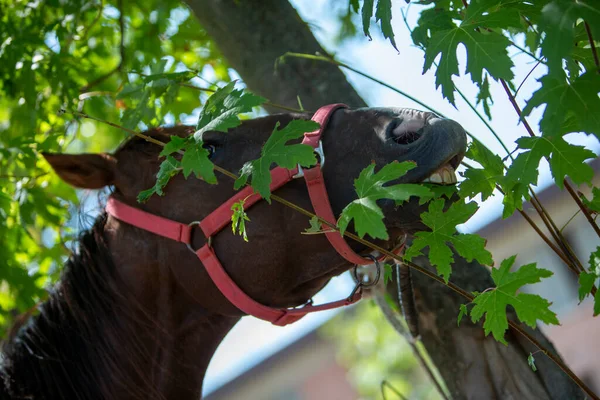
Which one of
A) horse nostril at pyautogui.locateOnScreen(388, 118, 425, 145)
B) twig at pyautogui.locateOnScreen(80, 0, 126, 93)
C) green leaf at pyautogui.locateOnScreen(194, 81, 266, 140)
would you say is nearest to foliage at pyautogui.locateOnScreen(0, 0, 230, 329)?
twig at pyautogui.locateOnScreen(80, 0, 126, 93)

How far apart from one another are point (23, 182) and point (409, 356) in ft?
39.1

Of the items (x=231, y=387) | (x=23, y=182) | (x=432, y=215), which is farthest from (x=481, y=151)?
(x=231, y=387)

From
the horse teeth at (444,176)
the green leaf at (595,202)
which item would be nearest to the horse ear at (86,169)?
the horse teeth at (444,176)

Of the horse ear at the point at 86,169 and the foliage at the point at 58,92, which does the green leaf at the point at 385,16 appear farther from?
the horse ear at the point at 86,169

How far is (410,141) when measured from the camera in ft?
7.75

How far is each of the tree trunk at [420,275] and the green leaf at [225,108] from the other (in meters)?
1.41

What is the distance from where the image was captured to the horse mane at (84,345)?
284cm

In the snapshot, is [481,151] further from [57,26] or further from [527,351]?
[57,26]

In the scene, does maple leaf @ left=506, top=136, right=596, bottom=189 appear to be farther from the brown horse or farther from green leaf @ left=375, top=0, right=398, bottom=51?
the brown horse

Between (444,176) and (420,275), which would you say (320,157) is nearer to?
(444,176)

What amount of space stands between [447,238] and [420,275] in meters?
1.13

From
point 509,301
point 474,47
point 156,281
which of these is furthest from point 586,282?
point 156,281

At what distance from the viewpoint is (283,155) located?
77.7 inches

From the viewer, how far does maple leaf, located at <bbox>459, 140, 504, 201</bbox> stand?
210cm
